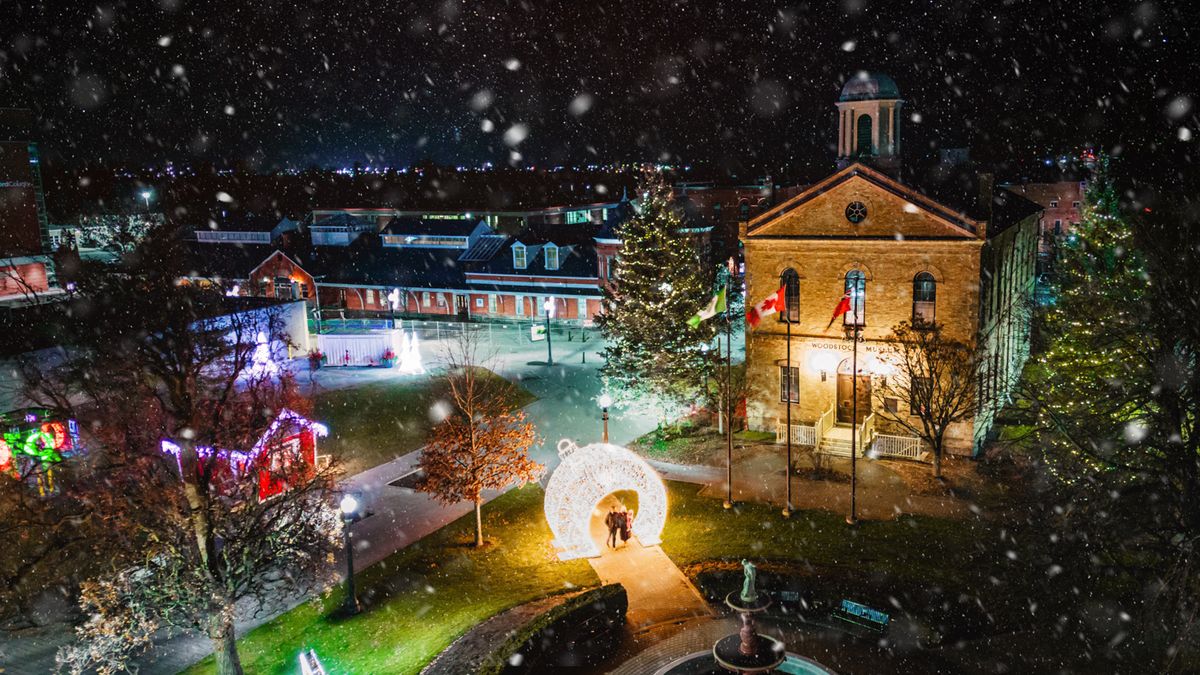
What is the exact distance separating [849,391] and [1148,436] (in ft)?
45.2

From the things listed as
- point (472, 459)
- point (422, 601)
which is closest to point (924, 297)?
point (472, 459)

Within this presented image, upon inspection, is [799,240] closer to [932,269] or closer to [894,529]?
[932,269]

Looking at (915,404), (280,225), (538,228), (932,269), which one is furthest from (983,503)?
(280,225)

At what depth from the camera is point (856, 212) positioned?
92.9ft

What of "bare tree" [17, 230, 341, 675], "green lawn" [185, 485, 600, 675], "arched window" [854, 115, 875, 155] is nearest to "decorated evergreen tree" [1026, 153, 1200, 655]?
"green lawn" [185, 485, 600, 675]

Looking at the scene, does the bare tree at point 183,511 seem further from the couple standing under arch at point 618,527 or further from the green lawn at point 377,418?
the green lawn at point 377,418

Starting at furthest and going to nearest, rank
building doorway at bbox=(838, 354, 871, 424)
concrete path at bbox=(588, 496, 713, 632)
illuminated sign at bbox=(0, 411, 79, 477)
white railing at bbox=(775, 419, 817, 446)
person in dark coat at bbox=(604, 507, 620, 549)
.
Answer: white railing at bbox=(775, 419, 817, 446)
building doorway at bbox=(838, 354, 871, 424)
person in dark coat at bbox=(604, 507, 620, 549)
illuminated sign at bbox=(0, 411, 79, 477)
concrete path at bbox=(588, 496, 713, 632)

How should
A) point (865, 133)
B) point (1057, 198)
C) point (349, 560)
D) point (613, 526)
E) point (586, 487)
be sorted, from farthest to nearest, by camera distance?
point (1057, 198) < point (865, 133) < point (613, 526) < point (586, 487) < point (349, 560)

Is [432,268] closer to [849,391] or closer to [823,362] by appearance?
[823,362]

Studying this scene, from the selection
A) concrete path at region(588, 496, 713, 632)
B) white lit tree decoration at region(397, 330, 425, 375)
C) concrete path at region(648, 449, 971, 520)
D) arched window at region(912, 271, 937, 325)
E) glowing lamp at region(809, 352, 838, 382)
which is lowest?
concrete path at region(588, 496, 713, 632)

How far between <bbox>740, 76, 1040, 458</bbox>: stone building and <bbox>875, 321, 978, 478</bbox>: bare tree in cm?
52

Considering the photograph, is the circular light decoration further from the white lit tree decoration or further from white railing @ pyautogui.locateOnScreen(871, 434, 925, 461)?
the white lit tree decoration

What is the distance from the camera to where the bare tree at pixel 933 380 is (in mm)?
25672

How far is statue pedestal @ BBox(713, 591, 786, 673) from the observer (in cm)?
1466
